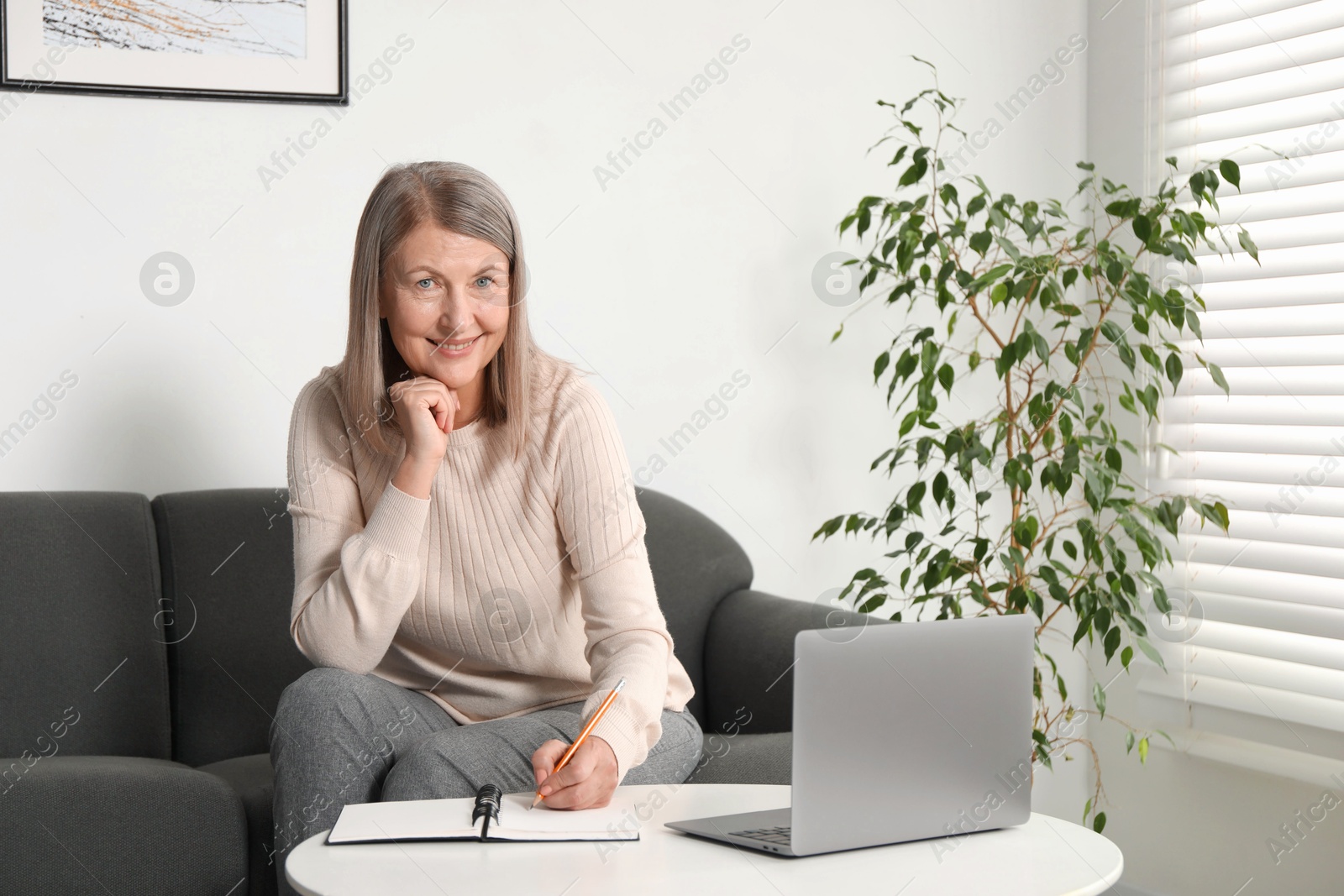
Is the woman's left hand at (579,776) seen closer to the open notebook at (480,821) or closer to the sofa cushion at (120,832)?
→ the open notebook at (480,821)

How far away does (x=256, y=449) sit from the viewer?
93.4 inches

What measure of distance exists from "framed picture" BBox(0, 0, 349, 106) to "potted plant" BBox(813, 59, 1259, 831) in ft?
3.70

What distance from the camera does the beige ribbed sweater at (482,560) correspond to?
1.56 metres

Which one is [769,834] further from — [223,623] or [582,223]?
[582,223]

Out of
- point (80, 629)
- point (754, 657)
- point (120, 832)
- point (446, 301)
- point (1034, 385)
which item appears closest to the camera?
point (120, 832)

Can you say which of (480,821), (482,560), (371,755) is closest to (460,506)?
(482,560)

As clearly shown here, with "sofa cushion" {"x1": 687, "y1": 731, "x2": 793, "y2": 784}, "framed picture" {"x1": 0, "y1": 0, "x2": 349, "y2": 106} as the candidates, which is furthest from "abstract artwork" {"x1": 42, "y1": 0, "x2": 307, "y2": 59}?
"sofa cushion" {"x1": 687, "y1": 731, "x2": 793, "y2": 784}

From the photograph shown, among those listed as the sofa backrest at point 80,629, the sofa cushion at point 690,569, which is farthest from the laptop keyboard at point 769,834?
the sofa backrest at point 80,629

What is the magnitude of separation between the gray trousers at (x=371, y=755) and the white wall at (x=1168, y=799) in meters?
1.43

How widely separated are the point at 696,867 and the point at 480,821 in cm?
22

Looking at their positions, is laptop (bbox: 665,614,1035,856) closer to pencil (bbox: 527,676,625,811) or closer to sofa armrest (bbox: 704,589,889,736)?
pencil (bbox: 527,676,625,811)

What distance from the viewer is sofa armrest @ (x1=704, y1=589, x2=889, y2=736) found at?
2.10m

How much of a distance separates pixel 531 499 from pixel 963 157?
169 centimetres

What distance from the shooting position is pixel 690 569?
2348 mm
